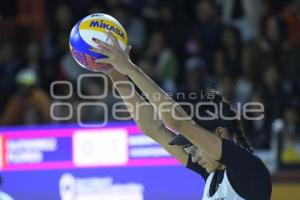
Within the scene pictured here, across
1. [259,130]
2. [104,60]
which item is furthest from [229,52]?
[104,60]

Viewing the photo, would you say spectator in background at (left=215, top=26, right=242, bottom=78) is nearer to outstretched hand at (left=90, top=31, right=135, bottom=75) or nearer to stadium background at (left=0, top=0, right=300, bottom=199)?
stadium background at (left=0, top=0, right=300, bottom=199)

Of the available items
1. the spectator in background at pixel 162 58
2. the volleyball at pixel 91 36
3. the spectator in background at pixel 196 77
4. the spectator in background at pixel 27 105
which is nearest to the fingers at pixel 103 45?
the volleyball at pixel 91 36

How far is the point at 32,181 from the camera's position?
7.57m

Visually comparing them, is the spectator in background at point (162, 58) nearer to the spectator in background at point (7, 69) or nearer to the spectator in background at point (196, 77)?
the spectator in background at point (196, 77)

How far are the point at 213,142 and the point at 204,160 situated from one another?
276mm

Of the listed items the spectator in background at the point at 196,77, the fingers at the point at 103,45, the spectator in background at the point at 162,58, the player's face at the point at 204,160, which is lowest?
the player's face at the point at 204,160

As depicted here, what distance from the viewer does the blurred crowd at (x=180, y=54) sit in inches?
340

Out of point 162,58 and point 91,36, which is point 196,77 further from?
point 91,36

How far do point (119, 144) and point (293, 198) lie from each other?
5.60 feet

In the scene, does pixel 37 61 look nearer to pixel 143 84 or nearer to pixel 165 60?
pixel 165 60

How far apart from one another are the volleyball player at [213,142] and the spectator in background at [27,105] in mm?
4718

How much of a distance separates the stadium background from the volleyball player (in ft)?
13.0

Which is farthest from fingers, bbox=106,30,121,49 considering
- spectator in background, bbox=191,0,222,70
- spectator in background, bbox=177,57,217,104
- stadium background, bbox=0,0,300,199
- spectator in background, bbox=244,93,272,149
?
spectator in background, bbox=191,0,222,70

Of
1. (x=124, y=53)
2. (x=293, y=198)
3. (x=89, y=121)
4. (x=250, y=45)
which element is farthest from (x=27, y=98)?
(x=124, y=53)
